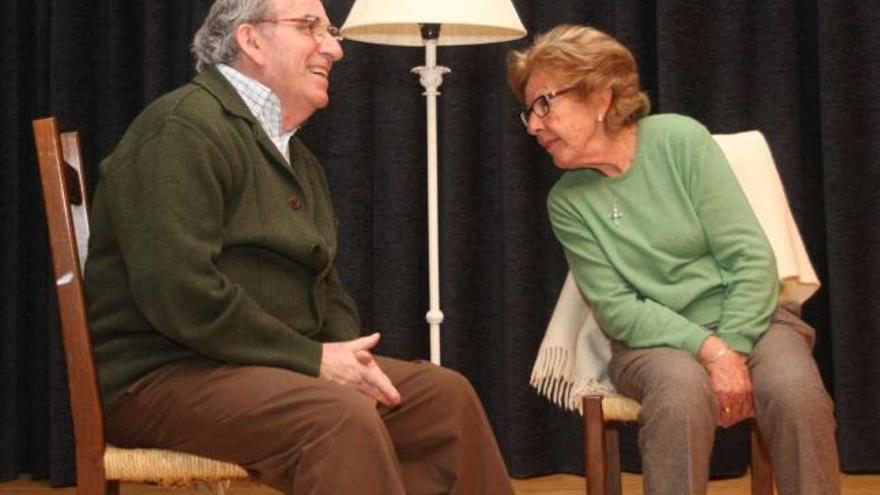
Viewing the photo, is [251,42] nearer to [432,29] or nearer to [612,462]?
[432,29]

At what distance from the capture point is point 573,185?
2678 mm

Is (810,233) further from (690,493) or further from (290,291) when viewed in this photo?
(290,291)

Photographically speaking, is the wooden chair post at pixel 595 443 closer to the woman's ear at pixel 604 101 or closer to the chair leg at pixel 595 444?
the chair leg at pixel 595 444

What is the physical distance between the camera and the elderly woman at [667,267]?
2.27m

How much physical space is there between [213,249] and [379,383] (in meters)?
0.35

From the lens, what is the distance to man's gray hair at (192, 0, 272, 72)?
2.28 metres

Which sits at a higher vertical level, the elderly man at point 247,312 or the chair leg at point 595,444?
the elderly man at point 247,312

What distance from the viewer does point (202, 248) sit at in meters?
1.94

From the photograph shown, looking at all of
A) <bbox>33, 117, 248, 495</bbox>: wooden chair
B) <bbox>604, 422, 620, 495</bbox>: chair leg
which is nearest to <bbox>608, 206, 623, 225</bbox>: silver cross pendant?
<bbox>604, 422, 620, 495</bbox>: chair leg

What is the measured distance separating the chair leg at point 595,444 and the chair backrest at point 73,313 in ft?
3.12

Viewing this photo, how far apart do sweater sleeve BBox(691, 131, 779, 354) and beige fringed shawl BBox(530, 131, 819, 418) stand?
16cm

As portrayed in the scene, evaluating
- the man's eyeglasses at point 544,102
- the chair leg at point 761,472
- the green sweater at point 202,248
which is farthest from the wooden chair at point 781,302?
the green sweater at point 202,248

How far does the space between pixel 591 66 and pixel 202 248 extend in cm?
102

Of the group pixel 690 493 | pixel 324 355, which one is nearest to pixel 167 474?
pixel 324 355
